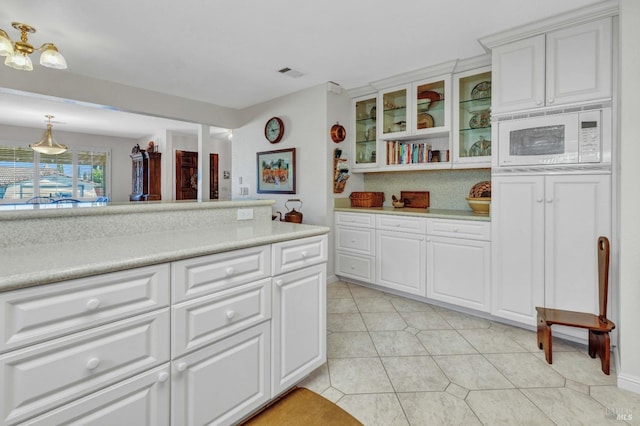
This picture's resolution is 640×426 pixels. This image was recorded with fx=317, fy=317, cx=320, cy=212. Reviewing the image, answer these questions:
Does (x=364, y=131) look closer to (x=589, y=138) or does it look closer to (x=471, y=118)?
(x=471, y=118)

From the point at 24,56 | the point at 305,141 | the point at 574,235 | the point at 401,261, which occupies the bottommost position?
the point at 401,261

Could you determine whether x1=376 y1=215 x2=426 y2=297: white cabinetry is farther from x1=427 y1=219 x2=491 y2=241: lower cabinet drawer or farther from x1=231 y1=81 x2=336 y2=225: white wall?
x1=231 y1=81 x2=336 y2=225: white wall

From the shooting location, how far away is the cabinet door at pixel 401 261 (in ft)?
10.5

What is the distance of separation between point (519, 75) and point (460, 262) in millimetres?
1620

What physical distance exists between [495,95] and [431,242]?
140 cm

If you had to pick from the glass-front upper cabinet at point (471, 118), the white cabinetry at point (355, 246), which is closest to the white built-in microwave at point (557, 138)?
the glass-front upper cabinet at point (471, 118)

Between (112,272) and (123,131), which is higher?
(123,131)

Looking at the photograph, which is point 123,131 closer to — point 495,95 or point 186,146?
point 186,146

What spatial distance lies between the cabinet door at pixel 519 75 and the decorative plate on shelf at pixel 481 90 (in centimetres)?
45

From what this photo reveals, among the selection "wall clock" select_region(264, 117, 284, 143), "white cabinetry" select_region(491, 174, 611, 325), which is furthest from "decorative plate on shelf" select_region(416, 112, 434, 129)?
"wall clock" select_region(264, 117, 284, 143)

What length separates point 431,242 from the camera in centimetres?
310

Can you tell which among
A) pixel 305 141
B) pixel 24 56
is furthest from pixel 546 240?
pixel 24 56

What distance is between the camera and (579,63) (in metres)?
2.27

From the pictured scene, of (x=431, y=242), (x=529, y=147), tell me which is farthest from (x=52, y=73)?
(x=529, y=147)
